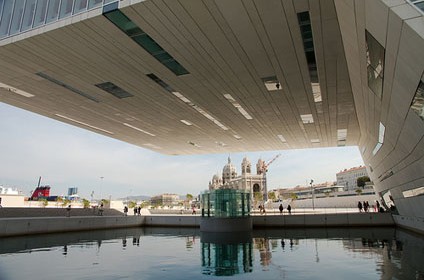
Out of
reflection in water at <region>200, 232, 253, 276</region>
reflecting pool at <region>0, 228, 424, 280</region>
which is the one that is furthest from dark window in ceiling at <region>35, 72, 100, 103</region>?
reflection in water at <region>200, 232, 253, 276</region>

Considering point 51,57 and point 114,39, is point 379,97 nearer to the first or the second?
point 114,39

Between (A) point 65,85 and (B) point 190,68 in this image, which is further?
(A) point 65,85

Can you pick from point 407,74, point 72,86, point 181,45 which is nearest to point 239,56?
point 181,45

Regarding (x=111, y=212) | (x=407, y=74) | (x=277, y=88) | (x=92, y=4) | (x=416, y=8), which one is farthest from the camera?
(x=111, y=212)

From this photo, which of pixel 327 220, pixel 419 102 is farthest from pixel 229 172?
pixel 419 102

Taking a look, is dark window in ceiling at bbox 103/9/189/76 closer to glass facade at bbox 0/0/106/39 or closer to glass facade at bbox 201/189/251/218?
glass facade at bbox 0/0/106/39

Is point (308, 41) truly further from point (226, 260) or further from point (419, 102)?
point (226, 260)

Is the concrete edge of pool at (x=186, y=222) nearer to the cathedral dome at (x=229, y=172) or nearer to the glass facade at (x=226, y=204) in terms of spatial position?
the glass facade at (x=226, y=204)

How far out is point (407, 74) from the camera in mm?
Answer: 7730

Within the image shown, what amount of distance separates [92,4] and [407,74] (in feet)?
40.1

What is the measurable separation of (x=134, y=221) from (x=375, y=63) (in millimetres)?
30023

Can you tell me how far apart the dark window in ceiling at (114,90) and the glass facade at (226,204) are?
11600 mm

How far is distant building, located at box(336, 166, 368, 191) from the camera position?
174488mm

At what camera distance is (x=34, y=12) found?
583 inches
